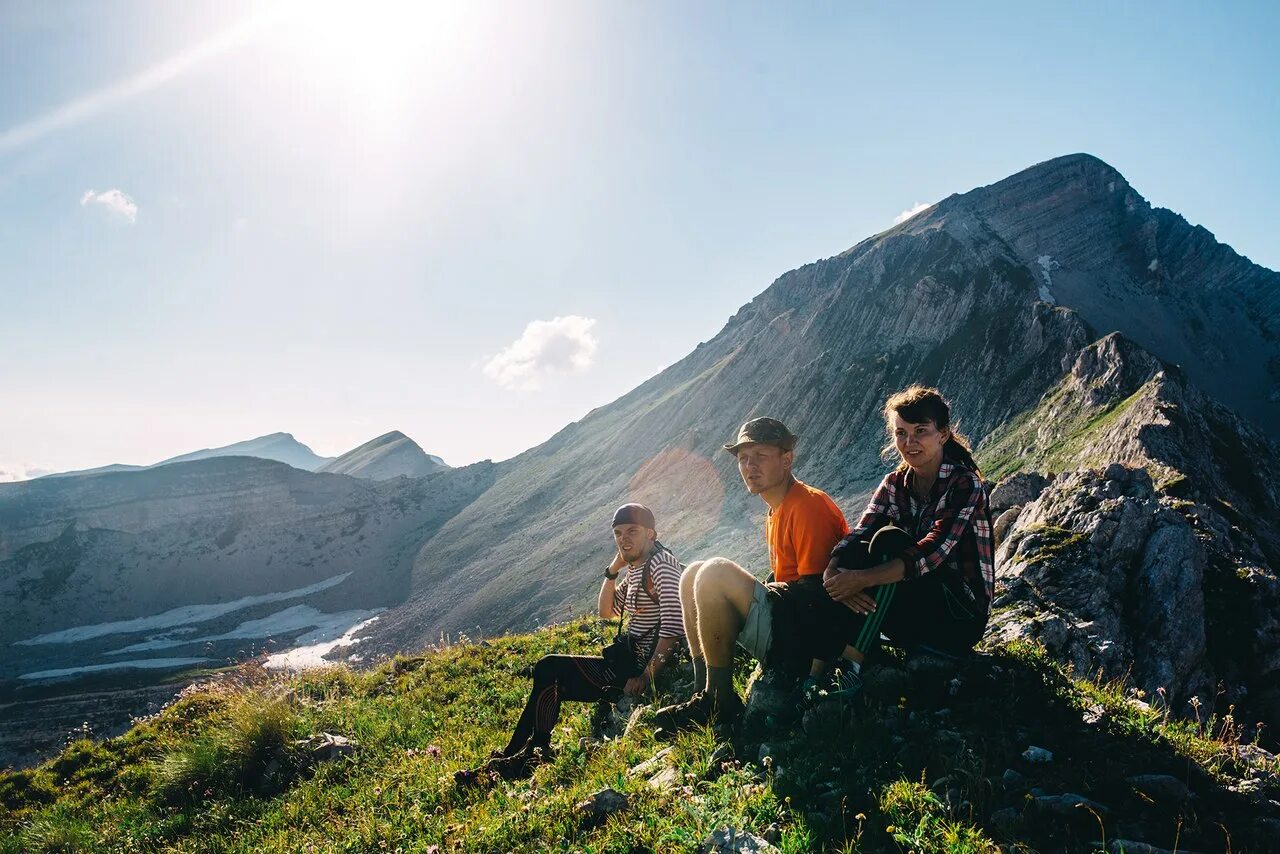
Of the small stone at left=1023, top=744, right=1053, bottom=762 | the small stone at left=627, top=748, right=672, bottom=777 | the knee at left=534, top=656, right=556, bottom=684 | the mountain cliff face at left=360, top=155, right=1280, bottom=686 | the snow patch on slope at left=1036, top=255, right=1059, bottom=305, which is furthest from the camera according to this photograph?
the snow patch on slope at left=1036, top=255, right=1059, bottom=305

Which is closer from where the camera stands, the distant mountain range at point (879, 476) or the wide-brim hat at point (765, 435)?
the wide-brim hat at point (765, 435)

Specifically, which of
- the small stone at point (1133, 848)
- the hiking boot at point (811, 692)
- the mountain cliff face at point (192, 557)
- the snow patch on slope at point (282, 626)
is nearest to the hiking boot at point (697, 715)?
the hiking boot at point (811, 692)

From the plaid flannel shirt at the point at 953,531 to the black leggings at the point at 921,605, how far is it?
0.09 metres

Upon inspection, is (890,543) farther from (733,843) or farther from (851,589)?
(733,843)

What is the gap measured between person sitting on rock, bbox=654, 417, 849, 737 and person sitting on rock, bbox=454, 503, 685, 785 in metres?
0.89

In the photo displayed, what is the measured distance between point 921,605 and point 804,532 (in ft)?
3.50

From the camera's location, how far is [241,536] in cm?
11400

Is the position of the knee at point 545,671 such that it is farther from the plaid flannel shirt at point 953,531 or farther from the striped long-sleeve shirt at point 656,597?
the plaid flannel shirt at point 953,531

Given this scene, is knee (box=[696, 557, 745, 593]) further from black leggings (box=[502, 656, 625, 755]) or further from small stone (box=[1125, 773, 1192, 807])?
small stone (box=[1125, 773, 1192, 807])

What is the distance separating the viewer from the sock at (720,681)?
496cm

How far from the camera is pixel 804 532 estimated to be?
5.20 metres

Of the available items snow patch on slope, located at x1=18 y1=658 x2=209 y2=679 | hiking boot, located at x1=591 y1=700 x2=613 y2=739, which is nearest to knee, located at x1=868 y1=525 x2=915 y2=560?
hiking boot, located at x1=591 y1=700 x2=613 y2=739

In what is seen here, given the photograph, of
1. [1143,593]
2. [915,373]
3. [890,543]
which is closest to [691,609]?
[890,543]

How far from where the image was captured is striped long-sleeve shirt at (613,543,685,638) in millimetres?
6297
